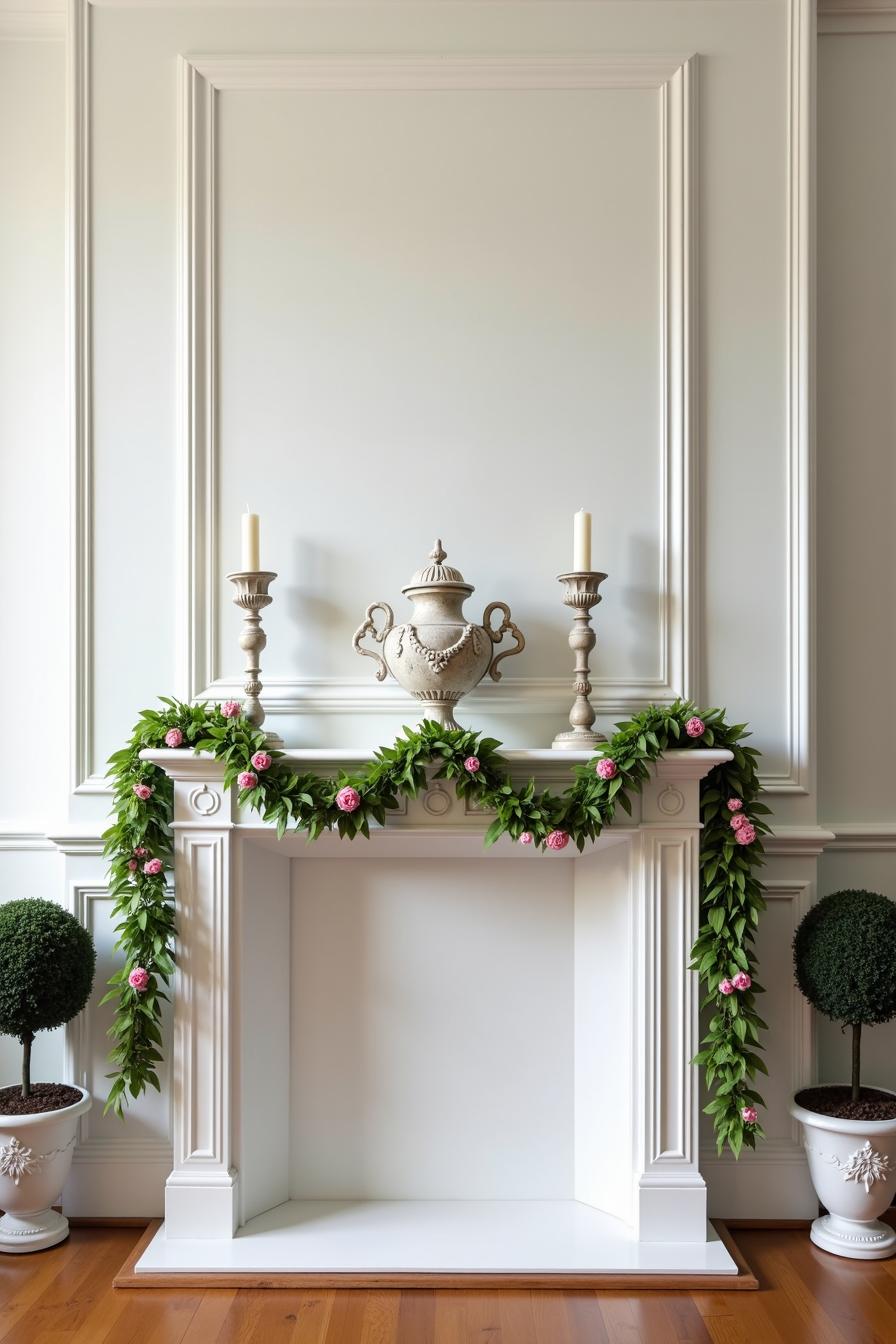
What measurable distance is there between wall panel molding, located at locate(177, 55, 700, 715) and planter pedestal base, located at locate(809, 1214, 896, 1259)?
4.47ft

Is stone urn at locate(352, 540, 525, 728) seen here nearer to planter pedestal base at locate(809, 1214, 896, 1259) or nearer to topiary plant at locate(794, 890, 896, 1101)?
topiary plant at locate(794, 890, 896, 1101)

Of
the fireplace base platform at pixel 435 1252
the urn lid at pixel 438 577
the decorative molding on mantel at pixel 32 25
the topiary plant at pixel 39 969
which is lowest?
the fireplace base platform at pixel 435 1252

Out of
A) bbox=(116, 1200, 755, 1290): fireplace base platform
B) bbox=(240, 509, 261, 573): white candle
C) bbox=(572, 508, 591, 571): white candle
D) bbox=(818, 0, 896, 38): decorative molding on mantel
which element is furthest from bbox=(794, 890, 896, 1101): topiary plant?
bbox=(818, 0, 896, 38): decorative molding on mantel

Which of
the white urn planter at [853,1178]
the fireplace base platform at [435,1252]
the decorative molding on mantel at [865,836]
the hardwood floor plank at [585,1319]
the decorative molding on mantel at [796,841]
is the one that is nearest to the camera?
the hardwood floor plank at [585,1319]

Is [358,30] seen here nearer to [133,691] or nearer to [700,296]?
[700,296]

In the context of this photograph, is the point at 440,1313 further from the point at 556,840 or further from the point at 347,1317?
the point at 556,840

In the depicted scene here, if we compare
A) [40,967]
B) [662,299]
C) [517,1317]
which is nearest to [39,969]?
[40,967]

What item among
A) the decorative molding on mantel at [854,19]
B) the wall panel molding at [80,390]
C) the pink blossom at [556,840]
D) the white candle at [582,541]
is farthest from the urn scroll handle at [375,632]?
the decorative molding on mantel at [854,19]

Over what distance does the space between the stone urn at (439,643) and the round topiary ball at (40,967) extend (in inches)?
40.0

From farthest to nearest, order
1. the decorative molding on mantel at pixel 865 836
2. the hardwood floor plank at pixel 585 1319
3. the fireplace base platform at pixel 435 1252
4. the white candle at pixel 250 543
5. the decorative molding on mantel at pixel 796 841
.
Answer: the decorative molding on mantel at pixel 865 836 → the decorative molding on mantel at pixel 796 841 → the white candle at pixel 250 543 → the fireplace base platform at pixel 435 1252 → the hardwood floor plank at pixel 585 1319

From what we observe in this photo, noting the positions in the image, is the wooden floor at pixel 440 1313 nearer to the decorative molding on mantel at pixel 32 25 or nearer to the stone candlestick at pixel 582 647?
the stone candlestick at pixel 582 647

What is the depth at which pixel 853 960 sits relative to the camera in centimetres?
239

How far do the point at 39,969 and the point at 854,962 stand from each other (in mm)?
1943

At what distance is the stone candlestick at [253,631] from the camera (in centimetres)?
252
